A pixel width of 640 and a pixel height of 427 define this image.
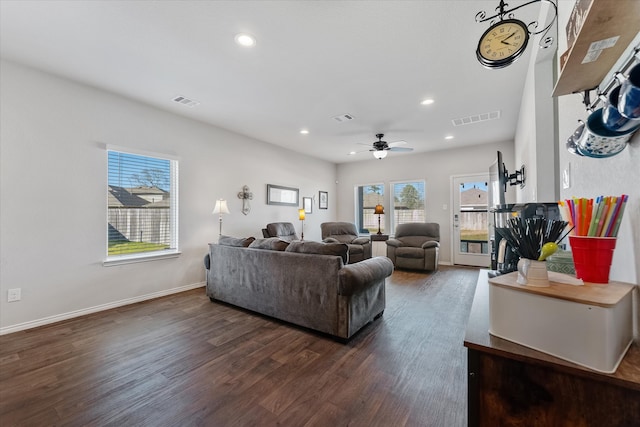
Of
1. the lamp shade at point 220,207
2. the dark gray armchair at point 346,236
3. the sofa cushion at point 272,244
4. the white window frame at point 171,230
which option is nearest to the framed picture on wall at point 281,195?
the dark gray armchair at point 346,236

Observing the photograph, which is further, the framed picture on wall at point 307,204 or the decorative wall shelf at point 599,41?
the framed picture on wall at point 307,204

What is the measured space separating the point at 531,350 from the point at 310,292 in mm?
2103

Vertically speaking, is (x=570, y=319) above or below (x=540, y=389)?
above

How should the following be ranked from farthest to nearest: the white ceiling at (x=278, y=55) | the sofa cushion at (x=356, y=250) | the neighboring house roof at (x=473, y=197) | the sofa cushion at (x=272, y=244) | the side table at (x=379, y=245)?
Answer: 1. the side table at (x=379, y=245)
2. the neighboring house roof at (x=473, y=197)
3. the sofa cushion at (x=356, y=250)
4. the sofa cushion at (x=272, y=244)
5. the white ceiling at (x=278, y=55)

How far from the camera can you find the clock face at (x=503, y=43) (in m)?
1.52

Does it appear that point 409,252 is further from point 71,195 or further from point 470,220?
point 71,195

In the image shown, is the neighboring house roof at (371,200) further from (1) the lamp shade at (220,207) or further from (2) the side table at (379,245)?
(1) the lamp shade at (220,207)

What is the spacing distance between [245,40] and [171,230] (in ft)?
9.85

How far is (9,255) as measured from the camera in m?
2.74

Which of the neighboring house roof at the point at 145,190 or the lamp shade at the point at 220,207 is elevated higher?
the neighboring house roof at the point at 145,190

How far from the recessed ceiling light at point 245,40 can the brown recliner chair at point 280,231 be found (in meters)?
3.46

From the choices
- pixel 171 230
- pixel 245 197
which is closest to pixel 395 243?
pixel 245 197

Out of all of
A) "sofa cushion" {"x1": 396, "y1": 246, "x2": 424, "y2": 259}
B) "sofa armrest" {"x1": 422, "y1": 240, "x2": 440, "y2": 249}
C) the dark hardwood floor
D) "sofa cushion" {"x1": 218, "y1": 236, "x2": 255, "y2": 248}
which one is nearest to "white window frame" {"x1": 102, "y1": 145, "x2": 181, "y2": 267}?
the dark hardwood floor

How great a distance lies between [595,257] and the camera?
0.78 m
